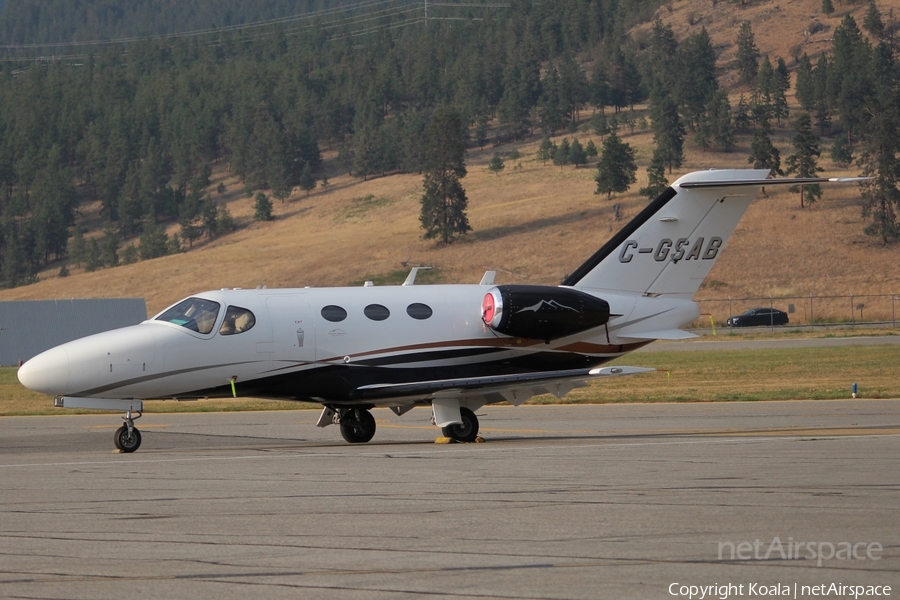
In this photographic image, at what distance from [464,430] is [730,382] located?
1657cm

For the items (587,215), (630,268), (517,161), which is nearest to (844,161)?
(587,215)

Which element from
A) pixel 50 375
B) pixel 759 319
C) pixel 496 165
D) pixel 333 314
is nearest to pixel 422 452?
pixel 333 314

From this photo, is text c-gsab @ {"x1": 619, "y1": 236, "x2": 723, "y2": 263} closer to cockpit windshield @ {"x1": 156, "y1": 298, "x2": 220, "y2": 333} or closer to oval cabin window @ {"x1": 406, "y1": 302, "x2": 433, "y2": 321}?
oval cabin window @ {"x1": 406, "y1": 302, "x2": 433, "y2": 321}

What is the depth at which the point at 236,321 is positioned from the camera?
18.6 metres

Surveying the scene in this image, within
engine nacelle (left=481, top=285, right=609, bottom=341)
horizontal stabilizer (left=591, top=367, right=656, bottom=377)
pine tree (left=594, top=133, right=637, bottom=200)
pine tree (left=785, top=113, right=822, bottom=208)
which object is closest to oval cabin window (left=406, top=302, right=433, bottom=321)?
engine nacelle (left=481, top=285, right=609, bottom=341)

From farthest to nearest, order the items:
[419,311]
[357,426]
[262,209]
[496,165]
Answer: [262,209]
[496,165]
[357,426]
[419,311]

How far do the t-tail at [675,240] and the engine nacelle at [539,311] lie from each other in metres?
1.00

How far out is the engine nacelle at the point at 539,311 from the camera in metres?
19.2

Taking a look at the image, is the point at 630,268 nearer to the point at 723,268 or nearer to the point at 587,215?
the point at 723,268

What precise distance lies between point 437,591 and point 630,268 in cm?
1354

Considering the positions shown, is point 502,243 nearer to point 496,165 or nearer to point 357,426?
point 496,165

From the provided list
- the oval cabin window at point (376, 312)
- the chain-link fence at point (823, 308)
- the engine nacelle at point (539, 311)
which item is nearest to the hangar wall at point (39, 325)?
the chain-link fence at point (823, 308)

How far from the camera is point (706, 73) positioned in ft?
468

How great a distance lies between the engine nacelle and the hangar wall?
4123cm
